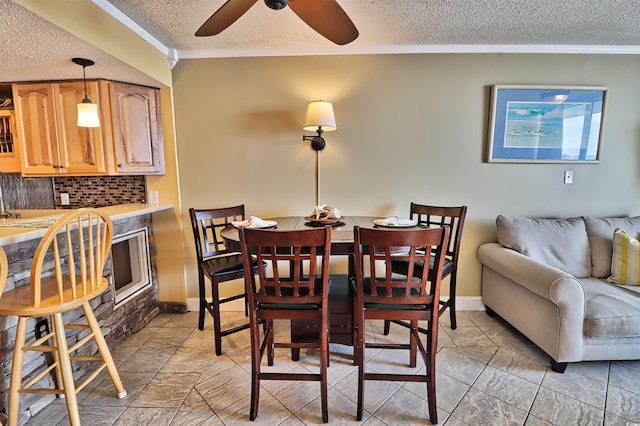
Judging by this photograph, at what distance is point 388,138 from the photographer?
267 cm

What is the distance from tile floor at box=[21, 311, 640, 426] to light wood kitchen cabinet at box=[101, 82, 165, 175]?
1.38 metres

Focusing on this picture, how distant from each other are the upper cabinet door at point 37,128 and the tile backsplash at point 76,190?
0.30 metres

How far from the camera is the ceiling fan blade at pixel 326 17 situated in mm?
1380

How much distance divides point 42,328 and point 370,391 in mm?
1840

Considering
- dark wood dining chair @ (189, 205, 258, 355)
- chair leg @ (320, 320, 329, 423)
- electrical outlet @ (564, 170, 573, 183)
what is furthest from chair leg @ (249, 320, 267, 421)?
electrical outlet @ (564, 170, 573, 183)

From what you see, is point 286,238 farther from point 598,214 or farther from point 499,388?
point 598,214

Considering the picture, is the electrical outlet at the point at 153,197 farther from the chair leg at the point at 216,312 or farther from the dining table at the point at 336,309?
the chair leg at the point at 216,312

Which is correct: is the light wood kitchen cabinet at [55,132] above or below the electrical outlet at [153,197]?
above

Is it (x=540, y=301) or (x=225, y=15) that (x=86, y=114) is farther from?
(x=540, y=301)

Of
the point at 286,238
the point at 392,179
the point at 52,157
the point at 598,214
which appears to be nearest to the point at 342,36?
the point at 286,238

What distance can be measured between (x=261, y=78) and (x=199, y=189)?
111 centimetres

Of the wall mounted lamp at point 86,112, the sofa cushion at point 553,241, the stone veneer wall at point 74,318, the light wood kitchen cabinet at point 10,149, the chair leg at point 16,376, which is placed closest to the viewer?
the chair leg at point 16,376

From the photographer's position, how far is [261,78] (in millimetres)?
2625

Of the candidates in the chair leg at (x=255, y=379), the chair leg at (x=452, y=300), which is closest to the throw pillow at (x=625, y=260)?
the chair leg at (x=452, y=300)
